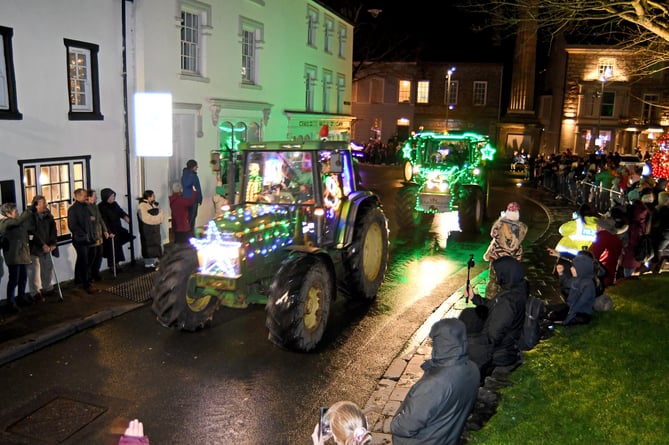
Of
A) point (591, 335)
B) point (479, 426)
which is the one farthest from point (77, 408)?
point (591, 335)

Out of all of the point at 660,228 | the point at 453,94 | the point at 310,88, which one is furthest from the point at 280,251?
the point at 453,94

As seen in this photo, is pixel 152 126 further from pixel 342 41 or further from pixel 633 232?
pixel 342 41

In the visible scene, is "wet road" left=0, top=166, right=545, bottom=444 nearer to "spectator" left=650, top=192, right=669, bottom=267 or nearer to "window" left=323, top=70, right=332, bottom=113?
"spectator" left=650, top=192, right=669, bottom=267

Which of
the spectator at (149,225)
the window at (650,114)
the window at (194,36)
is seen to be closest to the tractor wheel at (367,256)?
the spectator at (149,225)

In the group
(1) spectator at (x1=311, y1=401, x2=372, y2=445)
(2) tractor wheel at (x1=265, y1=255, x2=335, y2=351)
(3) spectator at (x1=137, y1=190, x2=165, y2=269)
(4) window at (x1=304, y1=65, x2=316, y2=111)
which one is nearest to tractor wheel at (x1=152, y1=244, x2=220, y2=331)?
(2) tractor wheel at (x1=265, y1=255, x2=335, y2=351)

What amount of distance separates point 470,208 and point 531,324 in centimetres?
956

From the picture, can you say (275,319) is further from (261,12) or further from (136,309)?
(261,12)

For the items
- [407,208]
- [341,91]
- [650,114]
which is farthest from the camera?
[650,114]

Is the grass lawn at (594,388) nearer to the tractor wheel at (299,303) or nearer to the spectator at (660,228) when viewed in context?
the tractor wheel at (299,303)

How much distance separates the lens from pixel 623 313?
332 inches

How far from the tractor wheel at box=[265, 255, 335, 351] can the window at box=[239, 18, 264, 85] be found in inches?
453

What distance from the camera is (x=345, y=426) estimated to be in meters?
3.33

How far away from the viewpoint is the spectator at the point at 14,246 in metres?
9.23

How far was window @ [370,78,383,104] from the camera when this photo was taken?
156ft
